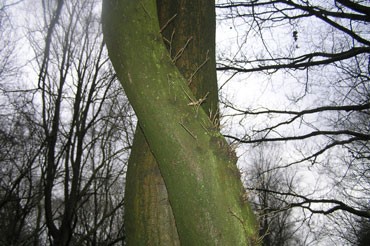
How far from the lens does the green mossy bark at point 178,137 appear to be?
5.77ft

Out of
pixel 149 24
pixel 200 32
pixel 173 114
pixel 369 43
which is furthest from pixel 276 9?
pixel 173 114

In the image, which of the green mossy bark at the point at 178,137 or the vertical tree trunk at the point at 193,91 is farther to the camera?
the vertical tree trunk at the point at 193,91

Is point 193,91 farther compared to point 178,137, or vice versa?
point 193,91

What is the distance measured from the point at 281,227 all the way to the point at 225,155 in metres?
28.4

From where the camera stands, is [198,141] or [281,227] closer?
[198,141]

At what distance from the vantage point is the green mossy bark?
5.77 feet

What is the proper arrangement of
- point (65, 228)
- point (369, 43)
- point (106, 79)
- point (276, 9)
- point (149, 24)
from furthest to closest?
point (106, 79) → point (65, 228) → point (276, 9) → point (369, 43) → point (149, 24)

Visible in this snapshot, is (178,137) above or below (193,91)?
below

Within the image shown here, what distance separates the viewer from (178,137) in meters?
1.91

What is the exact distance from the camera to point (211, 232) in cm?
172

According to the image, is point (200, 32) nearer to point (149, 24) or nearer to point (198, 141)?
point (149, 24)

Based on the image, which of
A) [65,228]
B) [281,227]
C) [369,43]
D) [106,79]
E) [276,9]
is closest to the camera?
[369,43]

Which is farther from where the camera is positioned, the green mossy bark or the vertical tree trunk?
the vertical tree trunk

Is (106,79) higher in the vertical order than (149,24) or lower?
higher
